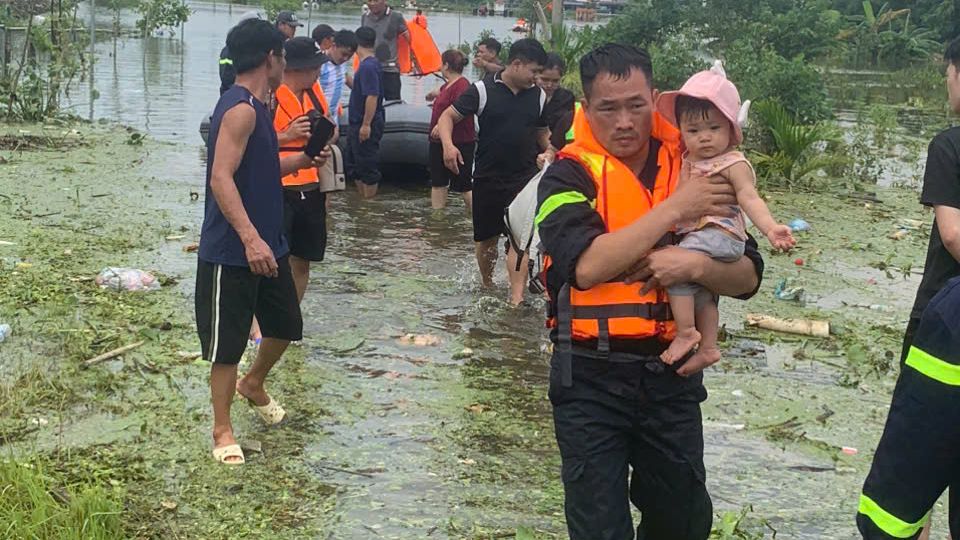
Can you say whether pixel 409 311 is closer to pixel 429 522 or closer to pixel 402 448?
pixel 402 448

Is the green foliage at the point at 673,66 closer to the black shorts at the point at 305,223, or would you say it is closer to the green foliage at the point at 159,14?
the green foliage at the point at 159,14

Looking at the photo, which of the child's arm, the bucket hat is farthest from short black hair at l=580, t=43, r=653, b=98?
the child's arm

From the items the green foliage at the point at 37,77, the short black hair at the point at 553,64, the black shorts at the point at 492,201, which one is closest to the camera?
the short black hair at the point at 553,64

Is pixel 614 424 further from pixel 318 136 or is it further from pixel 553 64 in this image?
pixel 553 64

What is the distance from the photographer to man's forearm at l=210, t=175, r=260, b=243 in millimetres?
4516

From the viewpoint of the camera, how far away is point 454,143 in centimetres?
897

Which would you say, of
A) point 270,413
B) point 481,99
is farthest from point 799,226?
point 270,413

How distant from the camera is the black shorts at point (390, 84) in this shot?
12656 mm

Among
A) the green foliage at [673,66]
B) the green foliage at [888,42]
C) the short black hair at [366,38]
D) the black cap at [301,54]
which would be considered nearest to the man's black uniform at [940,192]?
the black cap at [301,54]

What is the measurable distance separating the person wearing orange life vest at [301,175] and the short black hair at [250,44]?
1207mm

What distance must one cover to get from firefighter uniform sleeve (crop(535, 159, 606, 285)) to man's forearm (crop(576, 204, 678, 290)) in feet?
0.12

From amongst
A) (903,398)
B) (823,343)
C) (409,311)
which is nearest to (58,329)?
(409,311)

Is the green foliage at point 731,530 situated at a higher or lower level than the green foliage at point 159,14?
lower

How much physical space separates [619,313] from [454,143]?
19.8 feet
